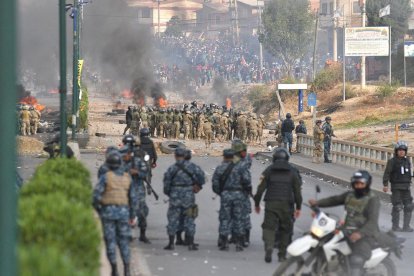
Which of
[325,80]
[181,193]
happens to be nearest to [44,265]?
[181,193]

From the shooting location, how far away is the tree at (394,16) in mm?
82375

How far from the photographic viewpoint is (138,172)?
16.5 metres

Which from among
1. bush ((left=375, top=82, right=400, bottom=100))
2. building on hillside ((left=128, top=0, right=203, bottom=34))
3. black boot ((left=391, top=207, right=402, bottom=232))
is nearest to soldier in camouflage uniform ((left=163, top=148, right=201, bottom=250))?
black boot ((left=391, top=207, right=402, bottom=232))

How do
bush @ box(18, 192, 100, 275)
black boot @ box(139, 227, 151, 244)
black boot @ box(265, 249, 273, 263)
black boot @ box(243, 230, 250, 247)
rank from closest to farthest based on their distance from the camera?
1. bush @ box(18, 192, 100, 275)
2. black boot @ box(265, 249, 273, 263)
3. black boot @ box(243, 230, 250, 247)
4. black boot @ box(139, 227, 151, 244)

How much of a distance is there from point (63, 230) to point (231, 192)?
23.5 ft

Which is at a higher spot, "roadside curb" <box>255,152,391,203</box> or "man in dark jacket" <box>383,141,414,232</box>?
"man in dark jacket" <box>383,141,414,232</box>

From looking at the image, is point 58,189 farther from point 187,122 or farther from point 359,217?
point 187,122

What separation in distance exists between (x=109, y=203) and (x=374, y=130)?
40.4 meters

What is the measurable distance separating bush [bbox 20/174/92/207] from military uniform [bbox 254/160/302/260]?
109 inches

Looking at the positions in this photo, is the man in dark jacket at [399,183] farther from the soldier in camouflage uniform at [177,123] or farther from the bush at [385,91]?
the bush at [385,91]

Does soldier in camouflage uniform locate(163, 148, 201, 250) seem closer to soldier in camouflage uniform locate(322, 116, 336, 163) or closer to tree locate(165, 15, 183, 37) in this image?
soldier in camouflage uniform locate(322, 116, 336, 163)

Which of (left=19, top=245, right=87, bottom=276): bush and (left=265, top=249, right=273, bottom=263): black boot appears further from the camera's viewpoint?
(left=265, top=249, right=273, bottom=263): black boot

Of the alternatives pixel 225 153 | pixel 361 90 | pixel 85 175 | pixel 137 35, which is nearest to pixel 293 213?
pixel 225 153

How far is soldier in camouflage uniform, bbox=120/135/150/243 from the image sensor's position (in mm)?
16531
